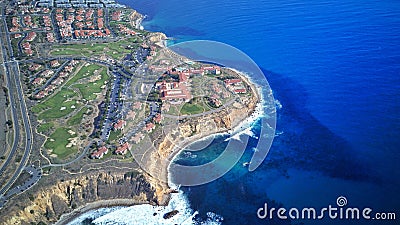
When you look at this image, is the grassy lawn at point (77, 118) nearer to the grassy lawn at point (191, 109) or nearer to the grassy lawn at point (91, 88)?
the grassy lawn at point (91, 88)

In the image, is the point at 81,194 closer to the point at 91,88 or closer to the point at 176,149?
the point at 176,149

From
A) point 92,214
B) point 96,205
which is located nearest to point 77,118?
point 96,205

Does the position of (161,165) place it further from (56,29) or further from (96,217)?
(56,29)

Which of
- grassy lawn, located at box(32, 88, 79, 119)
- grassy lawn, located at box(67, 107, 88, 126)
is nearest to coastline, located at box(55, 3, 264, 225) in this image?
grassy lawn, located at box(67, 107, 88, 126)

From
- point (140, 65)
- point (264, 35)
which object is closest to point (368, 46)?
point (264, 35)

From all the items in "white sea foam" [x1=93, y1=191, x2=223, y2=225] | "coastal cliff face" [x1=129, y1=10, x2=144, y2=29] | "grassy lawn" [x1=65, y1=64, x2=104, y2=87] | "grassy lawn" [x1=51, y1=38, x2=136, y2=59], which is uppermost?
"coastal cliff face" [x1=129, y1=10, x2=144, y2=29]

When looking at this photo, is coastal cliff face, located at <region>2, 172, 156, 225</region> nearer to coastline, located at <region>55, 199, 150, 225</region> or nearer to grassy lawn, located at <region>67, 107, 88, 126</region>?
coastline, located at <region>55, 199, 150, 225</region>
